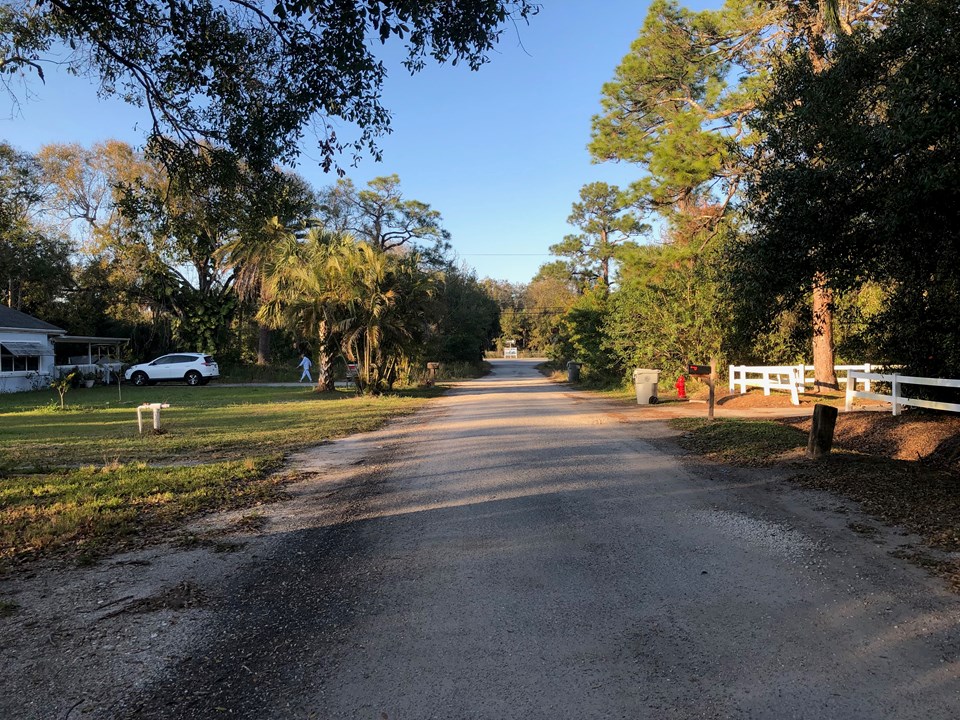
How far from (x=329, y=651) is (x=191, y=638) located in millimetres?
882

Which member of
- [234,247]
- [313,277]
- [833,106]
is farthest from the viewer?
[234,247]

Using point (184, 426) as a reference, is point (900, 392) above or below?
above

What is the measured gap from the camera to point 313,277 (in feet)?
69.3

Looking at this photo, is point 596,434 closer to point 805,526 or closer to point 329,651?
point 805,526

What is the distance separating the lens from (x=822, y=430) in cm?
891

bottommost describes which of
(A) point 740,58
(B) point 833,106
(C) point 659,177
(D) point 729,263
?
(D) point 729,263

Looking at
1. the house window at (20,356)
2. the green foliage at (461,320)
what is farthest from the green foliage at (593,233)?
the house window at (20,356)

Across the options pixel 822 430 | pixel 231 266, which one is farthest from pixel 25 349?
pixel 822 430

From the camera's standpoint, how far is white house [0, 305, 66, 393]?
27.2m

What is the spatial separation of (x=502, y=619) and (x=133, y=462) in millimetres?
7607

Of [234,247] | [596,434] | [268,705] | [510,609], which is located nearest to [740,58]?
[596,434]

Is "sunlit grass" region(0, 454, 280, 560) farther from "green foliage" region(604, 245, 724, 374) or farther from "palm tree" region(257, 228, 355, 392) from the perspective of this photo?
"green foliage" region(604, 245, 724, 374)

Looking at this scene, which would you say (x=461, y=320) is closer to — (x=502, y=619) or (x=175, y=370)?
(x=175, y=370)

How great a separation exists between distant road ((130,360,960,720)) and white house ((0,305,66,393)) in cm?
2752
